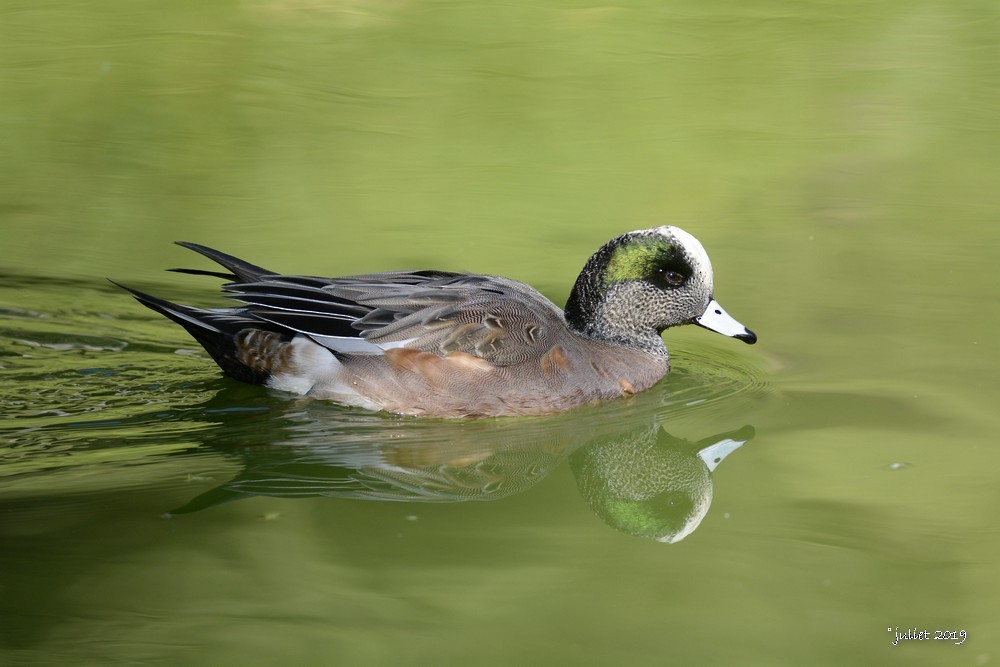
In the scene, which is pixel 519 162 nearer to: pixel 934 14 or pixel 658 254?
pixel 658 254

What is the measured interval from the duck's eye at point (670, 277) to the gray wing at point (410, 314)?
53 centimetres

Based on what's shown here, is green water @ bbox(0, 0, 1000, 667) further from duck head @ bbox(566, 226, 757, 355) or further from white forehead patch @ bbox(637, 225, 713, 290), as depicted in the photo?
white forehead patch @ bbox(637, 225, 713, 290)

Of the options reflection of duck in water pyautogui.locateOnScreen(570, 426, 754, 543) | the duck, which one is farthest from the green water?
the duck

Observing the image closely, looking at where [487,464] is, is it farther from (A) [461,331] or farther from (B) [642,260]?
(B) [642,260]

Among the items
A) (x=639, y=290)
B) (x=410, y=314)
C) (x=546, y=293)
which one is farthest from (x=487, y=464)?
(x=546, y=293)

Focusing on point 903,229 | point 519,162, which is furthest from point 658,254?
point 519,162

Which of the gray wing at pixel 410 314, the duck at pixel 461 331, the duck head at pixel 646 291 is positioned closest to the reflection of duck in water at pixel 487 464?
the duck at pixel 461 331

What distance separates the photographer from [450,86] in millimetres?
10422

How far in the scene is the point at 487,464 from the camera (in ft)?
15.6

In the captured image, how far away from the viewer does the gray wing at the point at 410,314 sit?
5.21 m

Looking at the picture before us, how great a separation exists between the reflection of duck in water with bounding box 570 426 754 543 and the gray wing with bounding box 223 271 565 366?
590 mm

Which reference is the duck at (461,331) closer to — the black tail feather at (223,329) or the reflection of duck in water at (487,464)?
the black tail feather at (223,329)

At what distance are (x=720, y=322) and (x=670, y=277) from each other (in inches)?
11.9

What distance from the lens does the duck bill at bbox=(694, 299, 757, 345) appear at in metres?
5.56
